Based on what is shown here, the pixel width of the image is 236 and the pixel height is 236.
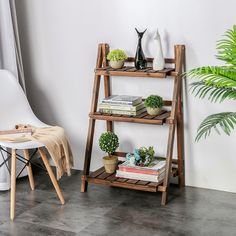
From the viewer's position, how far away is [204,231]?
2.96 metres

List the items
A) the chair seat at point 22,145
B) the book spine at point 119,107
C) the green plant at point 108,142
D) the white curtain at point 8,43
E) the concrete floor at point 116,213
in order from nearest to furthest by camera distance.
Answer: the concrete floor at point 116,213 → the chair seat at point 22,145 → the book spine at point 119,107 → the green plant at point 108,142 → the white curtain at point 8,43

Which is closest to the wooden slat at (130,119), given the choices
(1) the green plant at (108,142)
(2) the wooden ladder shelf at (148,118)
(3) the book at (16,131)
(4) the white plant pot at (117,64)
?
(2) the wooden ladder shelf at (148,118)

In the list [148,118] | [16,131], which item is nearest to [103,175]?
[148,118]

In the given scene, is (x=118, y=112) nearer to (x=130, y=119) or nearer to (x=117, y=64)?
(x=130, y=119)

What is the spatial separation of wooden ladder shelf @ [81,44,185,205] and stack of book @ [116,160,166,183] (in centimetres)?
3

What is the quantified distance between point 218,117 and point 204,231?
70 cm

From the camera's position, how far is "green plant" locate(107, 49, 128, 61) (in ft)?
11.4

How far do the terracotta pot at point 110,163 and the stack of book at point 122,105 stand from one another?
0.34 metres

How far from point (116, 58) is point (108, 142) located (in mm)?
561

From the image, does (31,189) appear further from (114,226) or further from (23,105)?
(114,226)

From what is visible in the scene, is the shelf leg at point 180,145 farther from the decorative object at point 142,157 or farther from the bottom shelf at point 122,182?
the decorative object at point 142,157

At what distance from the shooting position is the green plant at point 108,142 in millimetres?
3568

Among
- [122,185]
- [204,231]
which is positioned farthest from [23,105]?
[204,231]

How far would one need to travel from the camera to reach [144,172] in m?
3.45
